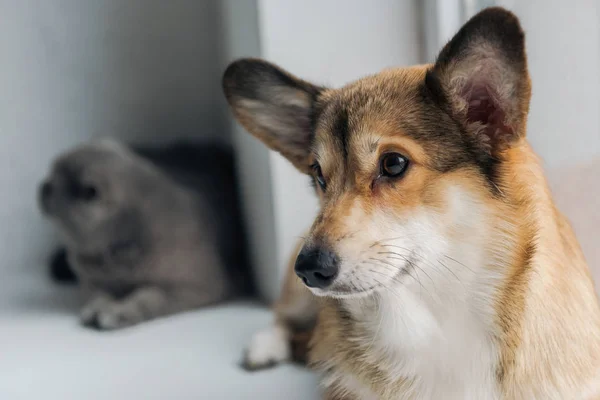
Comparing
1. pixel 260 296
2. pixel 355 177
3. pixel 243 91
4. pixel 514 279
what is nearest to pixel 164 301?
pixel 260 296

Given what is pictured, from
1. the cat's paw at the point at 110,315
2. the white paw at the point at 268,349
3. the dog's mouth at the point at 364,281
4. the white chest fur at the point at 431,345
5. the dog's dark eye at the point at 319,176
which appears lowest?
the cat's paw at the point at 110,315

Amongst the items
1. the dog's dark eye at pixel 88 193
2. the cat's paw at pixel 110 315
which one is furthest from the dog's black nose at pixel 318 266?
the dog's dark eye at pixel 88 193

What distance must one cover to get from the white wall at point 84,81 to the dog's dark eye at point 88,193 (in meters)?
0.37

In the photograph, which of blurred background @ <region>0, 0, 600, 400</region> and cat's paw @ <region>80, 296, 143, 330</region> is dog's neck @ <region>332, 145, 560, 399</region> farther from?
cat's paw @ <region>80, 296, 143, 330</region>

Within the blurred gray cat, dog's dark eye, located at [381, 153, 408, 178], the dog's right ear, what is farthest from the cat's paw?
dog's dark eye, located at [381, 153, 408, 178]

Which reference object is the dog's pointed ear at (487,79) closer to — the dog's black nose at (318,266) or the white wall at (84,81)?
the dog's black nose at (318,266)

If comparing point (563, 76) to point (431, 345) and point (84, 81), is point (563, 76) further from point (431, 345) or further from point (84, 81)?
point (84, 81)

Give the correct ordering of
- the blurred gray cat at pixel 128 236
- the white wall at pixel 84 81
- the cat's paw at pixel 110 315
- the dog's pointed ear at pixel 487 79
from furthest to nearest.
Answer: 1. the white wall at pixel 84 81
2. the blurred gray cat at pixel 128 236
3. the cat's paw at pixel 110 315
4. the dog's pointed ear at pixel 487 79

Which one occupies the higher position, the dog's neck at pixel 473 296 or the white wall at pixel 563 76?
the white wall at pixel 563 76

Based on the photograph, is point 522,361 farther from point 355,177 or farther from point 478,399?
point 355,177

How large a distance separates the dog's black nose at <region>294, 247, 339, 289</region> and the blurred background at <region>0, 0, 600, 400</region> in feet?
1.40

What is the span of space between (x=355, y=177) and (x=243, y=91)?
0.94 feet

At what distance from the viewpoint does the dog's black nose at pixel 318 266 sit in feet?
2.80

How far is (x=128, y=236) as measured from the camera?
1706mm
